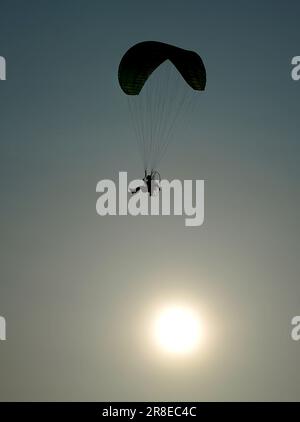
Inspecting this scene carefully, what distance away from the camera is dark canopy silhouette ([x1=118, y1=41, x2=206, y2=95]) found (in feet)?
145

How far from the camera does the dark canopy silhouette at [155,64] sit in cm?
4416

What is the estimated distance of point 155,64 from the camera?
44.6m
